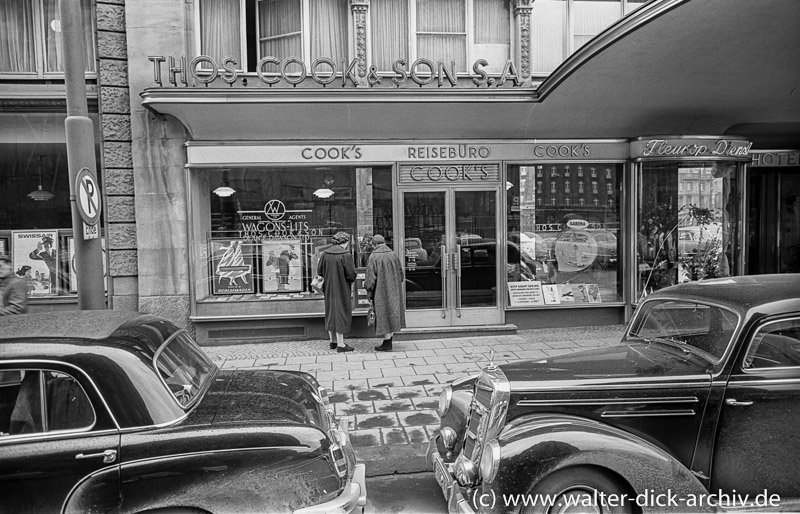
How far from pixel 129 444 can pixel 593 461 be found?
2.59 meters

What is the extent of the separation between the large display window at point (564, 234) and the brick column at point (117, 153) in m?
6.61

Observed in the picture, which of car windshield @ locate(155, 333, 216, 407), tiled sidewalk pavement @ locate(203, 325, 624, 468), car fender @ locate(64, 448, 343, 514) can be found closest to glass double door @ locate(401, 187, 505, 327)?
tiled sidewalk pavement @ locate(203, 325, 624, 468)

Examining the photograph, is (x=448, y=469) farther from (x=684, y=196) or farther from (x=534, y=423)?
(x=684, y=196)

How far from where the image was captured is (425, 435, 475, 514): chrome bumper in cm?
334

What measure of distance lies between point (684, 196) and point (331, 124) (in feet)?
21.7

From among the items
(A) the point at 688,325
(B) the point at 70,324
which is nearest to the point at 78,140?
(B) the point at 70,324

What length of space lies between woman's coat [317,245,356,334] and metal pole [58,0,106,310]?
3.83 metres

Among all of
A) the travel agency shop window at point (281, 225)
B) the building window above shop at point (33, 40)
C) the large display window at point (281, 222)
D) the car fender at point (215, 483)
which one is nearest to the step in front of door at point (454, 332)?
the travel agency shop window at point (281, 225)

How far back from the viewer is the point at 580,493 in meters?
3.30

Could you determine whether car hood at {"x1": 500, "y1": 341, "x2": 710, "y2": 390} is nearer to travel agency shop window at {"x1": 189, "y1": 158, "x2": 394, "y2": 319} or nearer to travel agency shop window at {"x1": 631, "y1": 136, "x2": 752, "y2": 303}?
travel agency shop window at {"x1": 189, "y1": 158, "x2": 394, "y2": 319}

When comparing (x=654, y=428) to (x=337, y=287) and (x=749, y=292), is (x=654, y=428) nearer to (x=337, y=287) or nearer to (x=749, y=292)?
(x=749, y=292)

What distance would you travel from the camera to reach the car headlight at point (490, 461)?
10.5 ft

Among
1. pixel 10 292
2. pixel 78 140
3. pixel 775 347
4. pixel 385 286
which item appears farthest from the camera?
pixel 385 286

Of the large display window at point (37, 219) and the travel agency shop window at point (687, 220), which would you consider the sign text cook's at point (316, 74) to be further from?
the travel agency shop window at point (687, 220)
